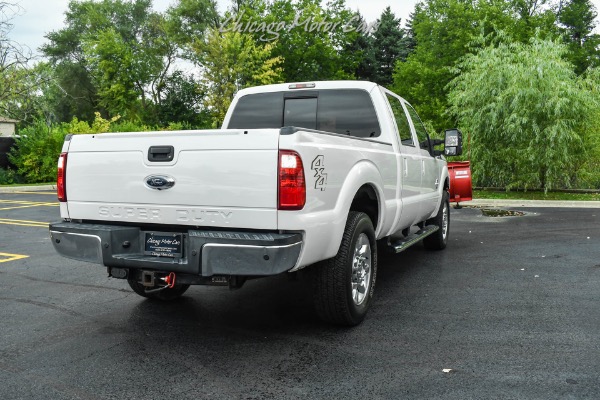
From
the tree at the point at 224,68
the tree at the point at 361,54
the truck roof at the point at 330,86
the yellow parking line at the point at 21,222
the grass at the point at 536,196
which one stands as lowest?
the yellow parking line at the point at 21,222

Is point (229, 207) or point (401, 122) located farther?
point (401, 122)

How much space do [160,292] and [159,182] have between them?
1717 millimetres

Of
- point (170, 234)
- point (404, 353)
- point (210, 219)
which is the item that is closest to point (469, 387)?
point (404, 353)

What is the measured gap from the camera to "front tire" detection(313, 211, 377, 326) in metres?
4.08

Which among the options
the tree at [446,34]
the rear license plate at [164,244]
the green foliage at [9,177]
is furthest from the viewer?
the tree at [446,34]

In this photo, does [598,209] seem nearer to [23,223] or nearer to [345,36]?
[23,223]

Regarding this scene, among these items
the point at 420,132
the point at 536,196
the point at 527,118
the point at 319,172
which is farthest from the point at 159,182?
the point at 536,196

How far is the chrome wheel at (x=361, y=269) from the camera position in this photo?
14.5 ft

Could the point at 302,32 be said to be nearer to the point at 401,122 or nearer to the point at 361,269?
the point at 401,122

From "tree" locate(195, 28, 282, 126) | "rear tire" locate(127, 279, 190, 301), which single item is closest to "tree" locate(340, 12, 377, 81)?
"tree" locate(195, 28, 282, 126)

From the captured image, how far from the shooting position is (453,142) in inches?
280

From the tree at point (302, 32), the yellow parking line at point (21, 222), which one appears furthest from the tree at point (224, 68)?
the yellow parking line at point (21, 222)

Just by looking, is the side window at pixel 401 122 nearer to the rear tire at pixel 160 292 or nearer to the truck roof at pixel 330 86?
the truck roof at pixel 330 86

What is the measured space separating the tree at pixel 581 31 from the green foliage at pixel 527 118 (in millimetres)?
32649
